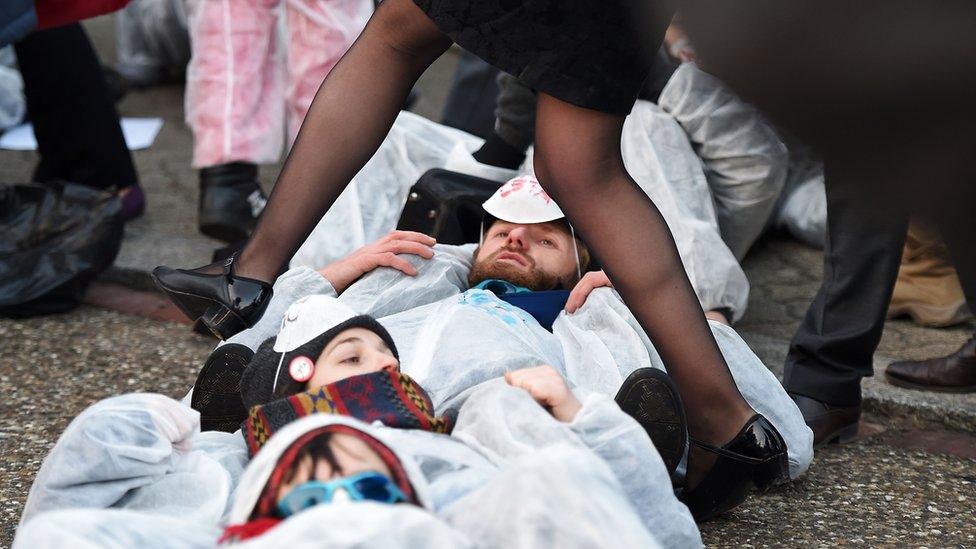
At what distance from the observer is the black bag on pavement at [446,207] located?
3188 millimetres

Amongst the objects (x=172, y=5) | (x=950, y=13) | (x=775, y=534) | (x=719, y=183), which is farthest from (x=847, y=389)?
(x=172, y=5)

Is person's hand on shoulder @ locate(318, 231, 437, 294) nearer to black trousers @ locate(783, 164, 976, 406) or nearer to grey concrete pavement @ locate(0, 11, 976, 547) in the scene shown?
grey concrete pavement @ locate(0, 11, 976, 547)

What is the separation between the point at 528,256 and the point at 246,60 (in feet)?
4.78

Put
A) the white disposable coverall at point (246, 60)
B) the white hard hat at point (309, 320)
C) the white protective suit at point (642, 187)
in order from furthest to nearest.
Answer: the white disposable coverall at point (246, 60) → the white protective suit at point (642, 187) → the white hard hat at point (309, 320)

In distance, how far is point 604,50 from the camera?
2.00 m

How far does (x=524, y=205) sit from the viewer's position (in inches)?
117

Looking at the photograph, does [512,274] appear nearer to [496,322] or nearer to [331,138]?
[496,322]

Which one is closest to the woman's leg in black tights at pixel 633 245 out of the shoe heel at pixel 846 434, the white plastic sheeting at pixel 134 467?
the shoe heel at pixel 846 434

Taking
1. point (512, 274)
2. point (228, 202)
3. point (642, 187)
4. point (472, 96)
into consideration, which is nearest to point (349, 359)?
point (512, 274)

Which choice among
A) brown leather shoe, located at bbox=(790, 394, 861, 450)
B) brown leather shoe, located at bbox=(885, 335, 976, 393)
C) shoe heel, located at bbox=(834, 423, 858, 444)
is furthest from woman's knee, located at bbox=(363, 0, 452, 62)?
brown leather shoe, located at bbox=(885, 335, 976, 393)

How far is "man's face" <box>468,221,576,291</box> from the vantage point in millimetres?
2867

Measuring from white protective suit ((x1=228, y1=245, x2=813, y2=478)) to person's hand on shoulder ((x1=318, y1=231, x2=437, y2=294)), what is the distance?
0.05m

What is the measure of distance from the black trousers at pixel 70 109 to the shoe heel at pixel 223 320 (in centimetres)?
200

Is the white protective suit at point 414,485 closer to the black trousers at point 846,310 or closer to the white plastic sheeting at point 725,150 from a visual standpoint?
the black trousers at point 846,310
